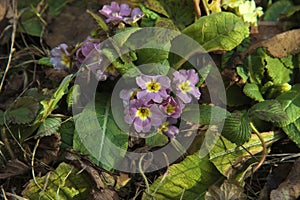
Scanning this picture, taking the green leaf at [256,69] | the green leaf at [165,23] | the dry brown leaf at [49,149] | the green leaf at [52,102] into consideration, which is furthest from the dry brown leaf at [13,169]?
the green leaf at [256,69]

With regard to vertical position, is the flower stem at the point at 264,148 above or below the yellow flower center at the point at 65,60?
below

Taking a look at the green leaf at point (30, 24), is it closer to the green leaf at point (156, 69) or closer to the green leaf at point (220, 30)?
the green leaf at point (156, 69)

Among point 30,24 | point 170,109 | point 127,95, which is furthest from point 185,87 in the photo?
point 30,24

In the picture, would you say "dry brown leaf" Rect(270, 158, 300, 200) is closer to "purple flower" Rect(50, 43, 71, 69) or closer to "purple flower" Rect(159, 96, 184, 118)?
"purple flower" Rect(159, 96, 184, 118)

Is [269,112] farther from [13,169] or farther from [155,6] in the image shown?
[13,169]

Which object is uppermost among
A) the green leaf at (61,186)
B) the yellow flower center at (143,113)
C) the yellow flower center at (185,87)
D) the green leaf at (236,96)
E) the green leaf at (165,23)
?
the green leaf at (165,23)

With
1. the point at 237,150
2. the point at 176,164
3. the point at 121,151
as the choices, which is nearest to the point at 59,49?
the point at 121,151

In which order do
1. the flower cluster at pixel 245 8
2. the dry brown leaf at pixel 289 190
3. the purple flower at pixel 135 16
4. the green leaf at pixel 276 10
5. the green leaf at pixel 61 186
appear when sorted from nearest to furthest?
the dry brown leaf at pixel 289 190, the green leaf at pixel 61 186, the purple flower at pixel 135 16, the flower cluster at pixel 245 8, the green leaf at pixel 276 10
